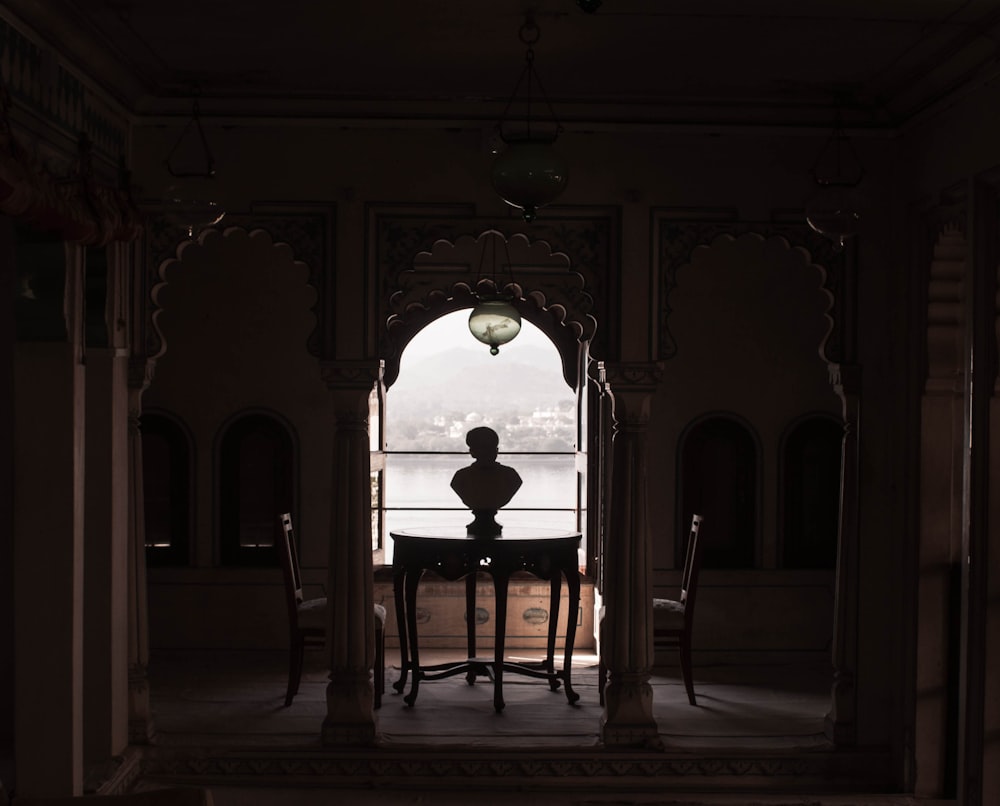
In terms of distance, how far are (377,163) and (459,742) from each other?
9.99 feet

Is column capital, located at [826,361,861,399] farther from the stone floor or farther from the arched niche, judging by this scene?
the arched niche

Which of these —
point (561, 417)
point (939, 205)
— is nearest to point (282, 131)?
point (939, 205)

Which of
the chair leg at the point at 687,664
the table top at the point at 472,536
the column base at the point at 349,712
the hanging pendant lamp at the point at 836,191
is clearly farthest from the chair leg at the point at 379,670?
the hanging pendant lamp at the point at 836,191

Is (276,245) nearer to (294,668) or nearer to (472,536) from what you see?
(472,536)

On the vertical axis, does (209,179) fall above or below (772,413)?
above

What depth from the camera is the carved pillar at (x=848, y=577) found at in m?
6.30

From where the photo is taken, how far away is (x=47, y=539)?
4992mm

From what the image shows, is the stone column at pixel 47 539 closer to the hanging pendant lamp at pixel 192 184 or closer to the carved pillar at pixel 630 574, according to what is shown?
the hanging pendant lamp at pixel 192 184

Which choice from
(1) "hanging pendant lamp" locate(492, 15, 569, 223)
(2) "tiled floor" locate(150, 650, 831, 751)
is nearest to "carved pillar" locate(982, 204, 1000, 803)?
(2) "tiled floor" locate(150, 650, 831, 751)

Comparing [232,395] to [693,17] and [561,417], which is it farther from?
[693,17]

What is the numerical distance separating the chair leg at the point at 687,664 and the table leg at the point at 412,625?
1.60 m

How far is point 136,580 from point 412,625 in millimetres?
1706

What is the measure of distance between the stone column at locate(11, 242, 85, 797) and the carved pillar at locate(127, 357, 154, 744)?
1177 mm

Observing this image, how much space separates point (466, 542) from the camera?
7004 millimetres
